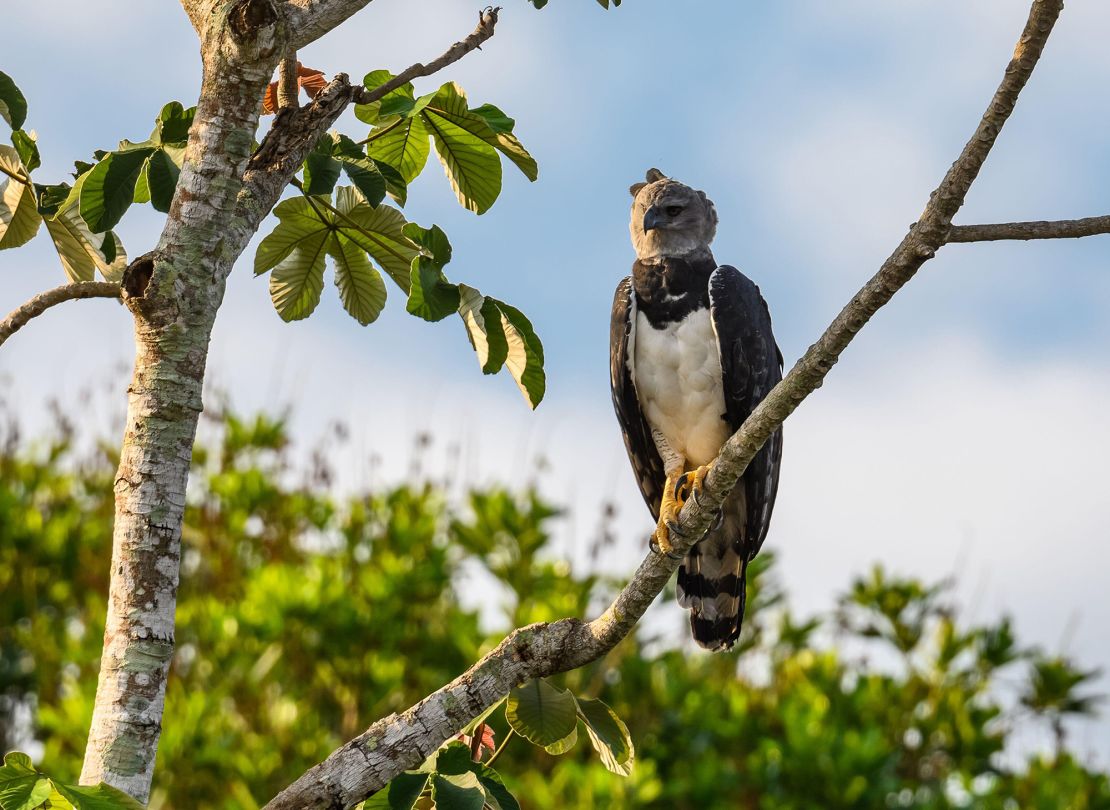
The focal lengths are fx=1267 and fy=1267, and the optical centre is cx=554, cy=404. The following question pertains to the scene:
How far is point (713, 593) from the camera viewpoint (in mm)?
4242

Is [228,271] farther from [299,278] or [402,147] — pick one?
[402,147]

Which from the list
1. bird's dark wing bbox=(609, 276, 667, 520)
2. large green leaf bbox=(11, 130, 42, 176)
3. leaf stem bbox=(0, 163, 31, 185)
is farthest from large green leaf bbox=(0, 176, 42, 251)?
bird's dark wing bbox=(609, 276, 667, 520)

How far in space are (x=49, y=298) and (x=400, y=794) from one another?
136 cm

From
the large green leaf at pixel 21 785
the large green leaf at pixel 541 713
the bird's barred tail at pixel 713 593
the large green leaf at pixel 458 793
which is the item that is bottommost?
the large green leaf at pixel 458 793

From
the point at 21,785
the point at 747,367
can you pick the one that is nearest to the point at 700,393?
the point at 747,367

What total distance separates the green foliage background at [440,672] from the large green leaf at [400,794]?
3.29m

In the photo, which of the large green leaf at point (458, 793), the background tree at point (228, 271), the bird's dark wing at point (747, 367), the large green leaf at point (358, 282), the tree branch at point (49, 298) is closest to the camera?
the large green leaf at point (458, 793)

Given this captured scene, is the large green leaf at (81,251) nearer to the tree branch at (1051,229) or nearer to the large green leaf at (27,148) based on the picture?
the large green leaf at (27,148)

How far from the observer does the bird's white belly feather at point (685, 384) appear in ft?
13.7

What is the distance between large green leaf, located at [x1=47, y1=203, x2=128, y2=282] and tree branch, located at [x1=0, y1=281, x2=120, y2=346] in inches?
9.2

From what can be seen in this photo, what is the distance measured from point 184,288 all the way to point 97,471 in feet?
21.4

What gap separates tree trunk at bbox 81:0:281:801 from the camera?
8.16 feet

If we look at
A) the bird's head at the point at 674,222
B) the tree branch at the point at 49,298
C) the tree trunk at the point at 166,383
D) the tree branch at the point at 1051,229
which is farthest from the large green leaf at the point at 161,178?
the bird's head at the point at 674,222

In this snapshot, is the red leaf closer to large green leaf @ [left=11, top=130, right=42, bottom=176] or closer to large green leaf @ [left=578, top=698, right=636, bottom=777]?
large green leaf @ [left=11, top=130, right=42, bottom=176]
